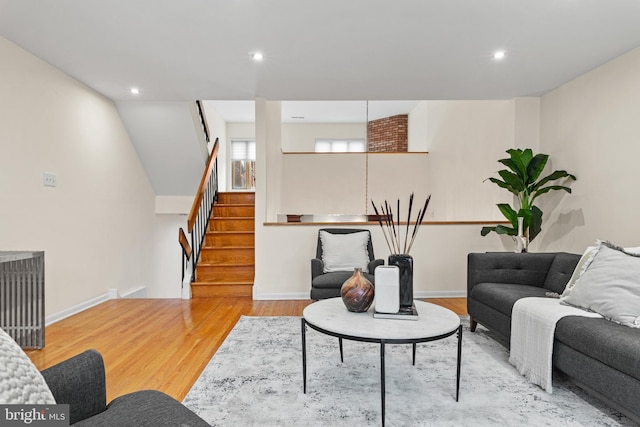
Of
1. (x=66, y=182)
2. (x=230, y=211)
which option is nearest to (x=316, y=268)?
(x=66, y=182)

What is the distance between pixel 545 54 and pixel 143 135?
16.4ft

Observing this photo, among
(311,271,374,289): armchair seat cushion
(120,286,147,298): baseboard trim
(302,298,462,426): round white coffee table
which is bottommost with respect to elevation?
(120,286,147,298): baseboard trim

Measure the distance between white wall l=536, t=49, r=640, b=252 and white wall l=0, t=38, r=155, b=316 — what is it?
544 centimetres

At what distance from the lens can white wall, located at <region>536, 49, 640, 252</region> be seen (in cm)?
342

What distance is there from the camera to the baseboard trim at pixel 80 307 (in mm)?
3791

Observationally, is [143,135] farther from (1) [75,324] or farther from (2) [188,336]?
(2) [188,336]

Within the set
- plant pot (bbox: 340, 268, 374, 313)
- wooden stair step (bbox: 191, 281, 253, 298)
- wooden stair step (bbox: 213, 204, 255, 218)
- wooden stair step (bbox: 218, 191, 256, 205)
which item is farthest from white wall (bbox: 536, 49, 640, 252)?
wooden stair step (bbox: 218, 191, 256, 205)

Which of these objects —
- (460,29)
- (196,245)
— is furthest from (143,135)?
(460,29)

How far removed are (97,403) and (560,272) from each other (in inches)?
127

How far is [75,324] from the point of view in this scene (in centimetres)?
375

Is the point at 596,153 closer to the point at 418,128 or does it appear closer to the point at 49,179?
the point at 418,128

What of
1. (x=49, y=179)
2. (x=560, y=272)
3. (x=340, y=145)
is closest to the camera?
(x=560, y=272)

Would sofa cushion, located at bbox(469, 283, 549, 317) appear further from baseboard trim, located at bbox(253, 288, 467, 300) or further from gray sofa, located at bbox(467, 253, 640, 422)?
baseboard trim, located at bbox(253, 288, 467, 300)

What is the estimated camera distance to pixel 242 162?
9.70 metres
